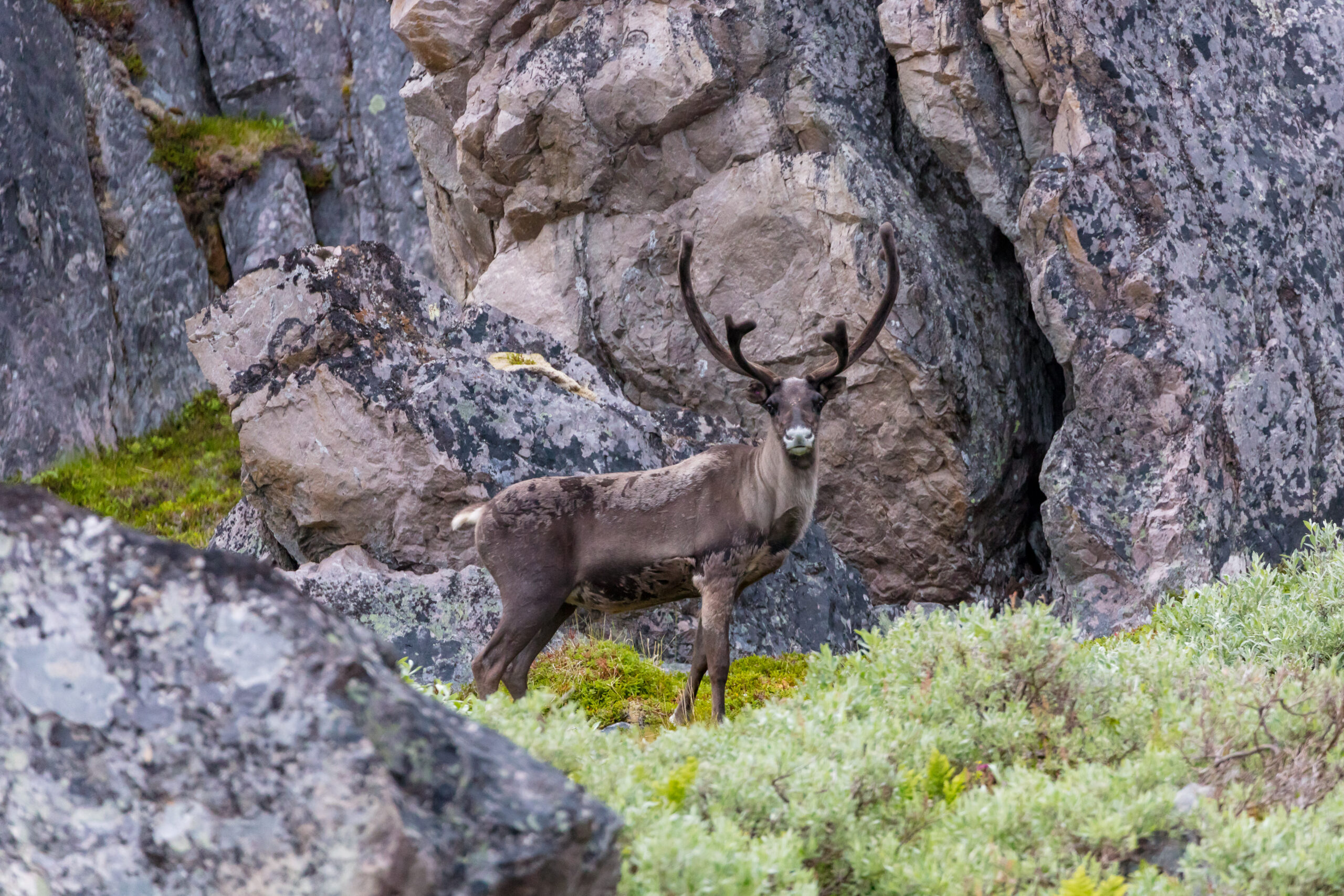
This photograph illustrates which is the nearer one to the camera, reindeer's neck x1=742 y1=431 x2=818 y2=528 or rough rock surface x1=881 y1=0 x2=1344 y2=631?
reindeer's neck x1=742 y1=431 x2=818 y2=528

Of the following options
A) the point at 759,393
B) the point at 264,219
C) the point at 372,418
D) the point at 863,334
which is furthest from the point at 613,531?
the point at 264,219

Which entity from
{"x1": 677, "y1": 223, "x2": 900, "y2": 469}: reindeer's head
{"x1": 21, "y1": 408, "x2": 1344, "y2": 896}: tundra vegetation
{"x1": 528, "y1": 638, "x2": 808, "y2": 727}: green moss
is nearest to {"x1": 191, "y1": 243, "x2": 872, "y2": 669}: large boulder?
{"x1": 528, "y1": 638, "x2": 808, "y2": 727}: green moss

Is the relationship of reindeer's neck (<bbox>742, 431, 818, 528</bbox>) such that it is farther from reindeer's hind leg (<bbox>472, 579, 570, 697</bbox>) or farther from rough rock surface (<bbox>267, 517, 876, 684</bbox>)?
rough rock surface (<bbox>267, 517, 876, 684</bbox>)

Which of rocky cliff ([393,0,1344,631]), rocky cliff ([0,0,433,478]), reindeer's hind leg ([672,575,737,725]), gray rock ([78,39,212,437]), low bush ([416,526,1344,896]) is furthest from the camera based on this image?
gray rock ([78,39,212,437])

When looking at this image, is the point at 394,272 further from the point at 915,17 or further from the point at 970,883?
the point at 970,883

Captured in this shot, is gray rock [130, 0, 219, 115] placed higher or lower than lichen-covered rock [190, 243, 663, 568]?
higher

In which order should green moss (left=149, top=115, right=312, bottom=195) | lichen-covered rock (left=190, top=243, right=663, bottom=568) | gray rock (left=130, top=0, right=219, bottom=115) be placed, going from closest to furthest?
1. lichen-covered rock (left=190, top=243, right=663, bottom=568)
2. green moss (left=149, top=115, right=312, bottom=195)
3. gray rock (left=130, top=0, right=219, bottom=115)

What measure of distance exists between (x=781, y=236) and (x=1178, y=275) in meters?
3.71

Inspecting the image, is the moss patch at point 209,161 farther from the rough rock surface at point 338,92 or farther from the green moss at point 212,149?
the rough rock surface at point 338,92

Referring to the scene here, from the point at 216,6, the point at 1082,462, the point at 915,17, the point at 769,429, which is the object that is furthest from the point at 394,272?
the point at 216,6

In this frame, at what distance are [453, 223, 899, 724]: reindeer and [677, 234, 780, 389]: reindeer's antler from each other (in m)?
0.02

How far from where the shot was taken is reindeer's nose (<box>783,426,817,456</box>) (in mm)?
7762

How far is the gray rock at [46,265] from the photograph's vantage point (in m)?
15.6

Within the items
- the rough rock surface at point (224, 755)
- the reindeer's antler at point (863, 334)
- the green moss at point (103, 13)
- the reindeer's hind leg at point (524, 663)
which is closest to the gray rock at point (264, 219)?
the green moss at point (103, 13)
